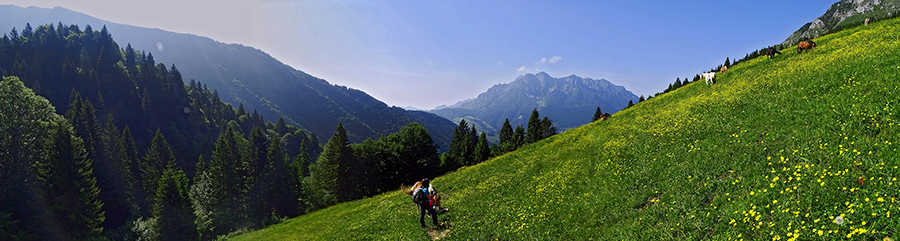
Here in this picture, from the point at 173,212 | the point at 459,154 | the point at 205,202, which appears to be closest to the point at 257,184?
the point at 205,202

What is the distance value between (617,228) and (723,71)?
33.1 meters

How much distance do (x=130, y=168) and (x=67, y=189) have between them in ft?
172

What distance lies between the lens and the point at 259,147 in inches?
3684

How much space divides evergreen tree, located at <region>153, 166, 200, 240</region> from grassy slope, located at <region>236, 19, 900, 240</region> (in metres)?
50.0

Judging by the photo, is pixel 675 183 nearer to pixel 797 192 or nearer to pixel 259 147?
pixel 797 192

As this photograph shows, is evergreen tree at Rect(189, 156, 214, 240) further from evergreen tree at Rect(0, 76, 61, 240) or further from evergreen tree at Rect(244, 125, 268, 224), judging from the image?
evergreen tree at Rect(0, 76, 61, 240)

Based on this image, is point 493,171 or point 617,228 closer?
point 617,228

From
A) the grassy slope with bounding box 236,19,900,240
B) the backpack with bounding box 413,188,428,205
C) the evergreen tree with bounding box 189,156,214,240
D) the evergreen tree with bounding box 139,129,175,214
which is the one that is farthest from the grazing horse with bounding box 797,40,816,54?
the evergreen tree with bounding box 139,129,175,214

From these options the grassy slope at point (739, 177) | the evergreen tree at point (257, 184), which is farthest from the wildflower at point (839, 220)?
the evergreen tree at point (257, 184)

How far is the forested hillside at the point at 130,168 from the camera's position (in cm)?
4503

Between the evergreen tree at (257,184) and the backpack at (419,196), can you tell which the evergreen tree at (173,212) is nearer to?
the evergreen tree at (257,184)

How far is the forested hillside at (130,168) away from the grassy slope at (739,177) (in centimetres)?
5079

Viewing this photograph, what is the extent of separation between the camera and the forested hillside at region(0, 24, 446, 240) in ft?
148

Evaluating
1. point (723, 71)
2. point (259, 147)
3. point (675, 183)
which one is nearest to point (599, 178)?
point (675, 183)
